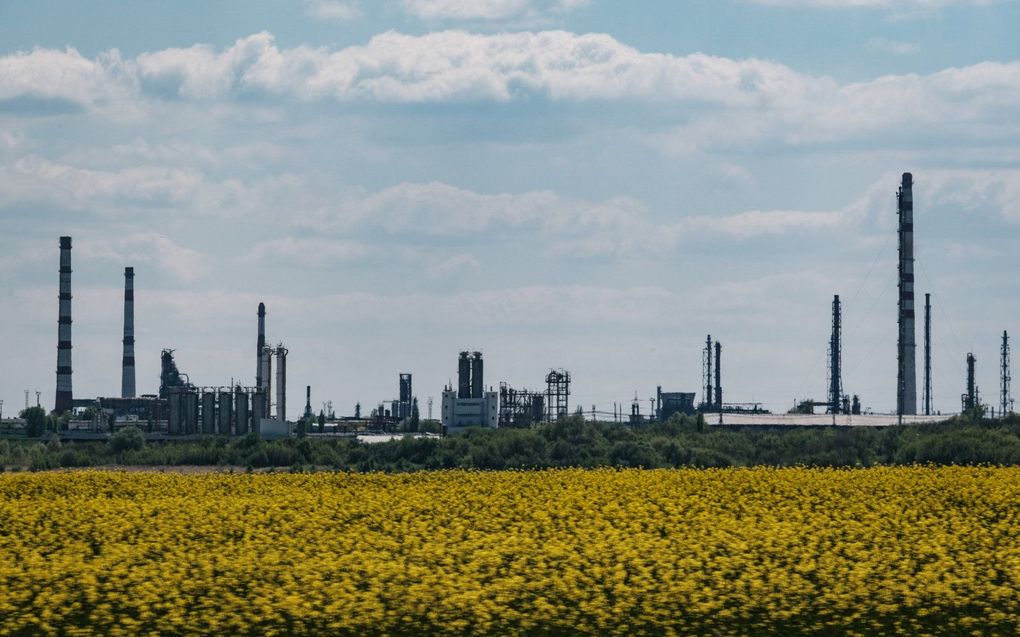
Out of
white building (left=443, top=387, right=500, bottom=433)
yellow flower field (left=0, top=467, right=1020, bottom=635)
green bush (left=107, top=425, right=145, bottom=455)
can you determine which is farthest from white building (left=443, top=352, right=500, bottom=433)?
yellow flower field (left=0, top=467, right=1020, bottom=635)

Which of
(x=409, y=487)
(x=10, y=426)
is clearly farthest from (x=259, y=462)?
(x=10, y=426)

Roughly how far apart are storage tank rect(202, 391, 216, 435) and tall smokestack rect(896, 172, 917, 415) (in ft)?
180

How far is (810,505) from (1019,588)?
290 inches

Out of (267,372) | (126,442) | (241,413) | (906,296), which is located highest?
(906,296)

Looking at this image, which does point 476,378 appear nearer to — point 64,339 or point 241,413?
point 241,413

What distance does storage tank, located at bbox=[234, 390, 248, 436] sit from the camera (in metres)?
131

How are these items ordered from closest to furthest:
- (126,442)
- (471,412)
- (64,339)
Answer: (126,442) < (471,412) < (64,339)

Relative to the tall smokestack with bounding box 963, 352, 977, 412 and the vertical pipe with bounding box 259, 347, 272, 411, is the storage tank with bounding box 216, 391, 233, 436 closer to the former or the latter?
the vertical pipe with bounding box 259, 347, 272, 411

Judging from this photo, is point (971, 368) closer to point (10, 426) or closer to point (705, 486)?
point (10, 426)

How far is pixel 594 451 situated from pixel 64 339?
8683 centimetres

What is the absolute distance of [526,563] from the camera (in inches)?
850

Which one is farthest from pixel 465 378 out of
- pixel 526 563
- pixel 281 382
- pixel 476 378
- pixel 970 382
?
pixel 526 563

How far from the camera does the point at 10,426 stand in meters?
147

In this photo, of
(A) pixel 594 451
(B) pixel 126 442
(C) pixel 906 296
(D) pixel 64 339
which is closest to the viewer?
(A) pixel 594 451
